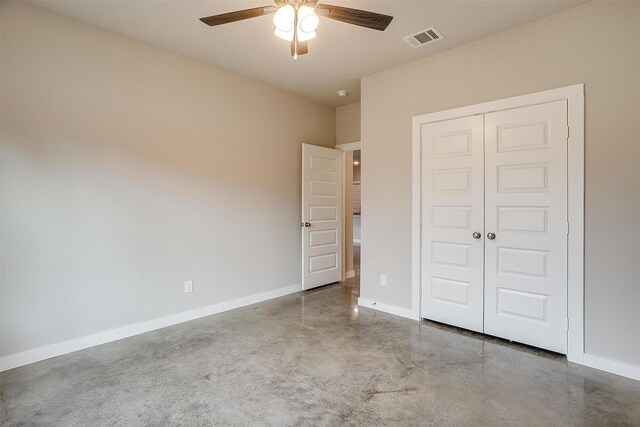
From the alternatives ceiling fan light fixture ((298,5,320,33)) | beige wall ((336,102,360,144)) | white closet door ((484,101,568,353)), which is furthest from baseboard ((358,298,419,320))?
ceiling fan light fixture ((298,5,320,33))

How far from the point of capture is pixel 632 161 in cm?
233

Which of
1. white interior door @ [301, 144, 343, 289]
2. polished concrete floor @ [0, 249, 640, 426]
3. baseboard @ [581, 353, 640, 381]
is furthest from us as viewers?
white interior door @ [301, 144, 343, 289]

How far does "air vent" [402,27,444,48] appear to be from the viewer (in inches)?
114

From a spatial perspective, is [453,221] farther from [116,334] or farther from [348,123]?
[116,334]

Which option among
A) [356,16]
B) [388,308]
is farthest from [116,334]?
[356,16]

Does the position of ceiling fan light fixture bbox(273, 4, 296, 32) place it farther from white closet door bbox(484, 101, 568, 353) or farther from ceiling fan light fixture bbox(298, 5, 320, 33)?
white closet door bbox(484, 101, 568, 353)

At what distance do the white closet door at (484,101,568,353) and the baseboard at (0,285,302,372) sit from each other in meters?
2.68

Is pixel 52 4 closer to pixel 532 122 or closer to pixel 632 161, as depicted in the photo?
pixel 532 122

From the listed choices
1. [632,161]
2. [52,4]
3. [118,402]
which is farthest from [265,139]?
[632,161]

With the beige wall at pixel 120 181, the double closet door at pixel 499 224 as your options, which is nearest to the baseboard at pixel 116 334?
the beige wall at pixel 120 181

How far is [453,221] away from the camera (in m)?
3.23

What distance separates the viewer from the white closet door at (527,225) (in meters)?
2.64

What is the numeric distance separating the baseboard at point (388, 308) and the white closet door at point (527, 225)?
0.76 meters

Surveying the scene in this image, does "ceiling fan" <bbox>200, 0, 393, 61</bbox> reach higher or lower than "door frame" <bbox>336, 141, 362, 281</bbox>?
higher
